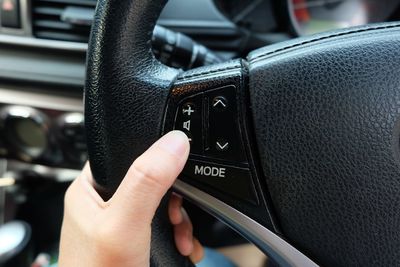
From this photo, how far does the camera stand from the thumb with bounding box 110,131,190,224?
0.46m

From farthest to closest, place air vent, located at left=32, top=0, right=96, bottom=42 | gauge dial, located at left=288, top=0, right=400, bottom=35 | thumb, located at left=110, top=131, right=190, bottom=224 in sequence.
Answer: gauge dial, located at left=288, top=0, right=400, bottom=35
air vent, located at left=32, top=0, right=96, bottom=42
thumb, located at left=110, top=131, right=190, bottom=224

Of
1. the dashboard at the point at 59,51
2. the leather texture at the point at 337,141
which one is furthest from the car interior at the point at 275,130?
the dashboard at the point at 59,51

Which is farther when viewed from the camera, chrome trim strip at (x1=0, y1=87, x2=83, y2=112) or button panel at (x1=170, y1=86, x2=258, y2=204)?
chrome trim strip at (x1=0, y1=87, x2=83, y2=112)

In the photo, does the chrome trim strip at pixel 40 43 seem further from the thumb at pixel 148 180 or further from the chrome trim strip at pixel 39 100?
the thumb at pixel 148 180

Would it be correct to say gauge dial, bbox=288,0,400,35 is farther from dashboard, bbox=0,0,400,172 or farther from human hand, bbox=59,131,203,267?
human hand, bbox=59,131,203,267

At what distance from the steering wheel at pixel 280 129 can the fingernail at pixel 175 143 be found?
0.02m

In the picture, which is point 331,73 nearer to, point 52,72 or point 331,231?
point 331,231

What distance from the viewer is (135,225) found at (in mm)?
475

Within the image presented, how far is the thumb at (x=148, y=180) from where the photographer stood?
18.2 inches

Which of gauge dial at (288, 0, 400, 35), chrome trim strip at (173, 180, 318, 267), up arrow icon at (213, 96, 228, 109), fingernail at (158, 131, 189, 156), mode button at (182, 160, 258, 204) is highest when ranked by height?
gauge dial at (288, 0, 400, 35)

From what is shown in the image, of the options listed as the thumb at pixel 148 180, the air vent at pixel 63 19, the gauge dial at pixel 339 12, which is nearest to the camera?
the thumb at pixel 148 180

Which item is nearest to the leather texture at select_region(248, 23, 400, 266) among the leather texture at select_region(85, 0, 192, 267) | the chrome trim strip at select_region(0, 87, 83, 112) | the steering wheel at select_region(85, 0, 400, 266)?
the steering wheel at select_region(85, 0, 400, 266)

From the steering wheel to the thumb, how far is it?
1.5 inches

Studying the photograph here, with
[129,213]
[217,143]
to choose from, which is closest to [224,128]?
[217,143]
